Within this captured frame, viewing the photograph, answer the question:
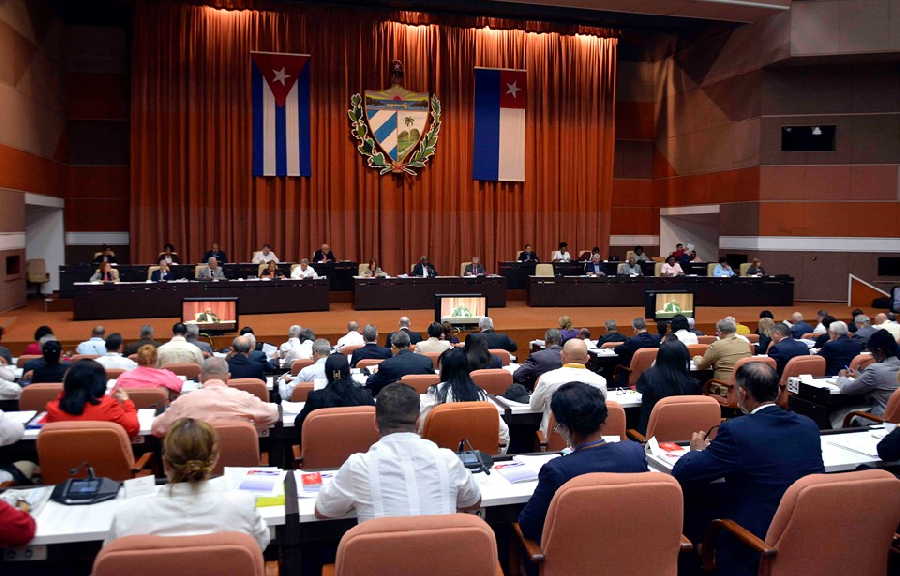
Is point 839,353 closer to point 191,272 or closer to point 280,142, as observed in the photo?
point 191,272

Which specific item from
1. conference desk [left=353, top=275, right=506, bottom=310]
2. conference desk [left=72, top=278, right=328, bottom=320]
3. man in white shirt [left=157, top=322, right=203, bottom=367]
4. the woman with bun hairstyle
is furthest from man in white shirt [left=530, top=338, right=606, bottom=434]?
conference desk [left=353, top=275, right=506, bottom=310]

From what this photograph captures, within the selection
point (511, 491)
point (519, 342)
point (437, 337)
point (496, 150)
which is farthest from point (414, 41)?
point (511, 491)

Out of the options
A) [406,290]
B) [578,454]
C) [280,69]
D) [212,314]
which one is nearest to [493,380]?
[578,454]

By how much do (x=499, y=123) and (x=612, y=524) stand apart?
51.5ft

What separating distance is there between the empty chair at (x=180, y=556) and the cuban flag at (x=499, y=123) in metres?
15.9

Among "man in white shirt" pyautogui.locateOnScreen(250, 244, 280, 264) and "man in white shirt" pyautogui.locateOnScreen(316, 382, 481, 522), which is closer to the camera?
"man in white shirt" pyautogui.locateOnScreen(316, 382, 481, 522)

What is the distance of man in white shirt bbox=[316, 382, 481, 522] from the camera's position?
8.66 ft

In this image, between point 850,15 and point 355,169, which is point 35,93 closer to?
point 355,169

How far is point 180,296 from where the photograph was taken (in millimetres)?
12328

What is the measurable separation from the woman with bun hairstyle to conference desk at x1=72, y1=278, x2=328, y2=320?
411 inches

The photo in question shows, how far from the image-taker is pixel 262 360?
687 cm

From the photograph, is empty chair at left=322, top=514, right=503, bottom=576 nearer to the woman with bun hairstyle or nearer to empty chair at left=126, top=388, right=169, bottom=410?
the woman with bun hairstyle

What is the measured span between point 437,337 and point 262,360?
1671 millimetres

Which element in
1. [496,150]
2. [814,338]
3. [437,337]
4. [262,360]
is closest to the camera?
[262,360]
